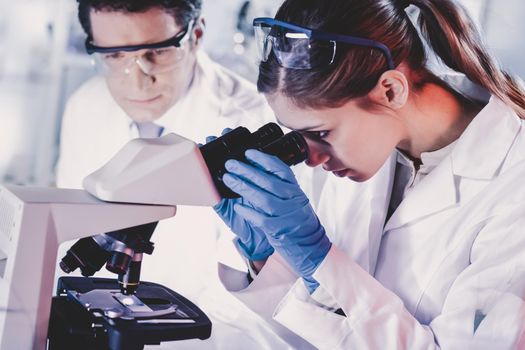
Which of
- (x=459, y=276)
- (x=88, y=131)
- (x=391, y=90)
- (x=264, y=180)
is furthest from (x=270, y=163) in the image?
(x=88, y=131)

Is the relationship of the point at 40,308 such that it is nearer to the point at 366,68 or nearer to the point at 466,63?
the point at 366,68

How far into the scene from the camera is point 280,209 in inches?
51.9

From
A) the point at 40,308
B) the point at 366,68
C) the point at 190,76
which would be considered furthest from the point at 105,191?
the point at 190,76

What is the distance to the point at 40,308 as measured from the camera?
1067mm

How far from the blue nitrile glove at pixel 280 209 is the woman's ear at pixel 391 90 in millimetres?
266

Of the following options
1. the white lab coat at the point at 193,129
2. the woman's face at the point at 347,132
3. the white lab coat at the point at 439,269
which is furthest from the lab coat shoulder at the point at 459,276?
the white lab coat at the point at 193,129

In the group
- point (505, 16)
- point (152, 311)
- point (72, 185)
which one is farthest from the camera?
point (72, 185)

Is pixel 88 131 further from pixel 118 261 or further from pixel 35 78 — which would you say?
pixel 118 261

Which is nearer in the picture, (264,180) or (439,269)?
(264,180)

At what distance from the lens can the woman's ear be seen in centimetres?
139

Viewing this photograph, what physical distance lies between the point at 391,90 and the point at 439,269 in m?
0.39

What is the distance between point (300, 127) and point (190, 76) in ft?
2.47

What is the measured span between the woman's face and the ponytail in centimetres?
18

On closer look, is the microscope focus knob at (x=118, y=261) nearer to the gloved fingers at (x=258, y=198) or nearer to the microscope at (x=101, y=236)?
the microscope at (x=101, y=236)
